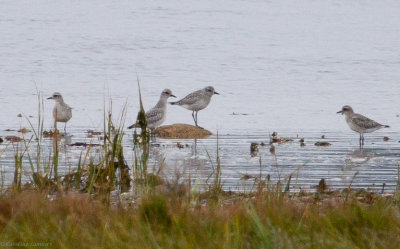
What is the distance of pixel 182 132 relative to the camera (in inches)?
597

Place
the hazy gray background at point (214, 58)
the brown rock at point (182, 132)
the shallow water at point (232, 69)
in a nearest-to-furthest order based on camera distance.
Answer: the shallow water at point (232, 69)
the brown rock at point (182, 132)
the hazy gray background at point (214, 58)

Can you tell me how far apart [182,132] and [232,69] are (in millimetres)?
10049

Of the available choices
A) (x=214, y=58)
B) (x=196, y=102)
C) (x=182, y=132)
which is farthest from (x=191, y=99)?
(x=214, y=58)

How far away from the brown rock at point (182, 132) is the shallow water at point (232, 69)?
575mm

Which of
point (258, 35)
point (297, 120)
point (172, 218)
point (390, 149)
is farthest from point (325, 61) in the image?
point (172, 218)

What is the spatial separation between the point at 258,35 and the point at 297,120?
1628 centimetres

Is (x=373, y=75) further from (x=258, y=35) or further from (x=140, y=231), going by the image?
(x=140, y=231)

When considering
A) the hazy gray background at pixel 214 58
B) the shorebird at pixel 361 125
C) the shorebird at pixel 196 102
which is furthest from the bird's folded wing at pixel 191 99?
the shorebird at pixel 361 125

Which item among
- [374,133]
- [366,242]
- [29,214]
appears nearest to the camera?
[366,242]

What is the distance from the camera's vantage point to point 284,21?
37219 mm

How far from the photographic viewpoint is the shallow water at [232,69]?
13068mm

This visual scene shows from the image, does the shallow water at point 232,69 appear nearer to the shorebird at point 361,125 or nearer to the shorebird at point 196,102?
the shorebird at point 361,125

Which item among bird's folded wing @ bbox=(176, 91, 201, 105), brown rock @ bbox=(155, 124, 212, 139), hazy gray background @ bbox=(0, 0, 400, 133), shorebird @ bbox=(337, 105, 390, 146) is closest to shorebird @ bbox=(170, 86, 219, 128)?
bird's folded wing @ bbox=(176, 91, 201, 105)

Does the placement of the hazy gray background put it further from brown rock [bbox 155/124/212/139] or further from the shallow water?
brown rock [bbox 155/124/212/139]
